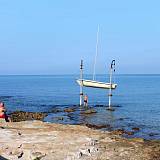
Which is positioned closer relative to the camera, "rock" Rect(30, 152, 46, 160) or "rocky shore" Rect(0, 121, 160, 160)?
"rock" Rect(30, 152, 46, 160)

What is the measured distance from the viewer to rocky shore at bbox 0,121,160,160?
63.3 ft

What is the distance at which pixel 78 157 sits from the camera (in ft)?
62.1

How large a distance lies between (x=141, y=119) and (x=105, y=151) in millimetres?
30183

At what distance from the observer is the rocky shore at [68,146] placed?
63.3 ft

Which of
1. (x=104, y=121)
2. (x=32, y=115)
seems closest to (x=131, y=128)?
(x=104, y=121)

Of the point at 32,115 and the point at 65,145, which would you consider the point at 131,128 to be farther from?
the point at 65,145

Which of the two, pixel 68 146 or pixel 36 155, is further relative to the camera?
pixel 68 146

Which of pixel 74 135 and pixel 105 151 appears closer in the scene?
pixel 105 151

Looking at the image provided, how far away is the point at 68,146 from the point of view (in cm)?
2044

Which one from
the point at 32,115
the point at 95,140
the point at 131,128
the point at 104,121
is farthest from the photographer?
the point at 32,115

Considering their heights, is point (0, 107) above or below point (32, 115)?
above

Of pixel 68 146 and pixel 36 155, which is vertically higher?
pixel 68 146

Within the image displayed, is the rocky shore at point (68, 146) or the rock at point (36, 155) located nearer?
the rock at point (36, 155)

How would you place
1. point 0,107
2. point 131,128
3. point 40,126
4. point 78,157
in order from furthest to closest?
point 131,128 < point 0,107 < point 40,126 < point 78,157
